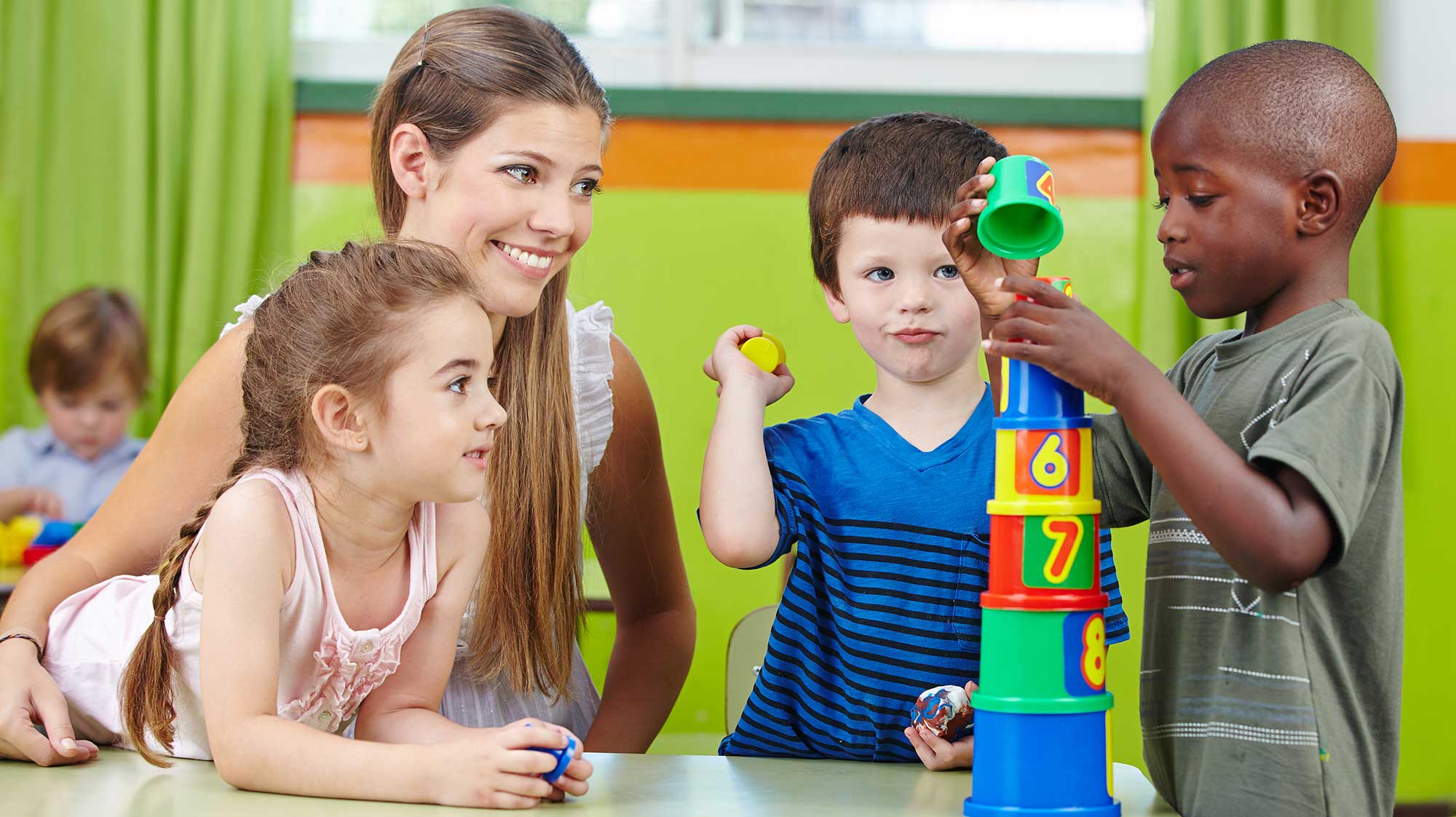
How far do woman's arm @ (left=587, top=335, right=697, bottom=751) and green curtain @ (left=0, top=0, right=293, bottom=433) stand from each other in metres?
1.57

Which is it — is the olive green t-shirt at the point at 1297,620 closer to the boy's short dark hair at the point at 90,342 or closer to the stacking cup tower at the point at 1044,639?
the stacking cup tower at the point at 1044,639

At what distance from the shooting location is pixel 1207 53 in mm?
2766

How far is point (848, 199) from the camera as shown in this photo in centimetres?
119

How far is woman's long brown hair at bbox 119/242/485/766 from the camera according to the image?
98 centimetres

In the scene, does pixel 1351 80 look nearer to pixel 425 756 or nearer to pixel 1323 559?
pixel 1323 559

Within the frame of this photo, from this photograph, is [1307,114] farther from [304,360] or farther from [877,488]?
[304,360]

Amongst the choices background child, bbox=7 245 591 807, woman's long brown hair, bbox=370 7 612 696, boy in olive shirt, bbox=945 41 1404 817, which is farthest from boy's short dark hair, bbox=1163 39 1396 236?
woman's long brown hair, bbox=370 7 612 696

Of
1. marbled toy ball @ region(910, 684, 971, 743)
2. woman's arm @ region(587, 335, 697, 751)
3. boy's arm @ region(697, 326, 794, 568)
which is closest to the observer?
marbled toy ball @ region(910, 684, 971, 743)

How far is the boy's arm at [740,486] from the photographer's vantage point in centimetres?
112

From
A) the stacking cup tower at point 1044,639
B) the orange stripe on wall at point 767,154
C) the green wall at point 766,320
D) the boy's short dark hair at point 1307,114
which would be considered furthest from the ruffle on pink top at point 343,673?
the orange stripe on wall at point 767,154

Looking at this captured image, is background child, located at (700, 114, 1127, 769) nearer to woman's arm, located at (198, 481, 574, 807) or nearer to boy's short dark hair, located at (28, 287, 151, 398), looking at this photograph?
woman's arm, located at (198, 481, 574, 807)

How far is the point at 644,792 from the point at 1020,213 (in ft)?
1.52

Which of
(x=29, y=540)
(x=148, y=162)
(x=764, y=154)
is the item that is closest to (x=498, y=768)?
(x=29, y=540)

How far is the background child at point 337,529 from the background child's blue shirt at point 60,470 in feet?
6.53
